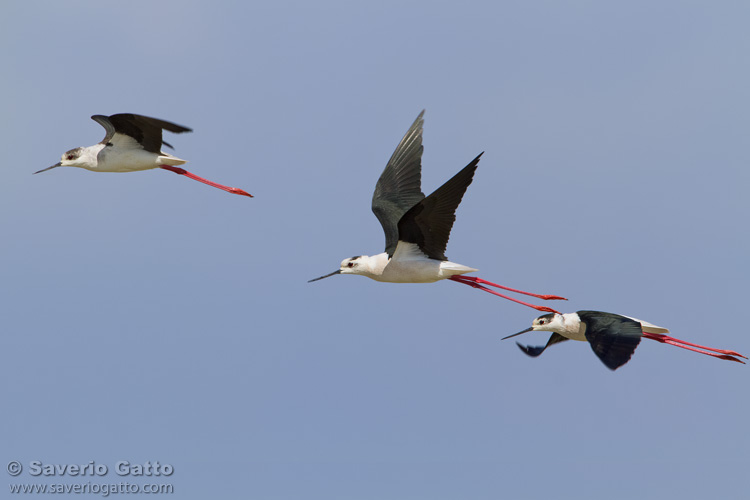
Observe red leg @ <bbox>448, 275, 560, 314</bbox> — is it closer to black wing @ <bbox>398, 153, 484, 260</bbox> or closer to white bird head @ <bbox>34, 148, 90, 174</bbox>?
black wing @ <bbox>398, 153, 484, 260</bbox>

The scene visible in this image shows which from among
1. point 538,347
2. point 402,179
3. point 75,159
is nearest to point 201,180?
point 75,159

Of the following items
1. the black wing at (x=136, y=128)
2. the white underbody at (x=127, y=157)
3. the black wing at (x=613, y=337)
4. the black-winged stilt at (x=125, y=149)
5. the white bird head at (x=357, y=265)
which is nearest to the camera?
the black wing at (x=613, y=337)

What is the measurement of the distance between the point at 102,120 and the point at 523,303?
18.5 feet

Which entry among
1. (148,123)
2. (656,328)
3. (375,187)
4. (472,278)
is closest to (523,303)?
(472,278)

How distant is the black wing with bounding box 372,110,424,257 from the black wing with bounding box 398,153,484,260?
4.71ft

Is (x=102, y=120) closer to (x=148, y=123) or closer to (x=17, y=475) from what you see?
(x=148, y=123)

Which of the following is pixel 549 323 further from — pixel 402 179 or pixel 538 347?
pixel 402 179

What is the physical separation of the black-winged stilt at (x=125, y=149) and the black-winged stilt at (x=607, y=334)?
4.93m

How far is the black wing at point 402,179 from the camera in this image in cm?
1209

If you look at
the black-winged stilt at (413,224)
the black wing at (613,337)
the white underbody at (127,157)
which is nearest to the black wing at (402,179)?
the black-winged stilt at (413,224)

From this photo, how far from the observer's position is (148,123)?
38.9 feet

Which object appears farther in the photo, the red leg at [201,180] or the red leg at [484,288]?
the red leg at [201,180]

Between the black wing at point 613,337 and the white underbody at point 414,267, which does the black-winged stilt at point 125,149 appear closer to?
the white underbody at point 414,267

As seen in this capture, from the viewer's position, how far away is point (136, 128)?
1206 centimetres
